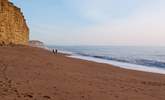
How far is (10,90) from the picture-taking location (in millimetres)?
7516

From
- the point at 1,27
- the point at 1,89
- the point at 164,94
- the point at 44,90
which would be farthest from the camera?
the point at 1,27

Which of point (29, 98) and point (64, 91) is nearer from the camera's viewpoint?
point (29, 98)

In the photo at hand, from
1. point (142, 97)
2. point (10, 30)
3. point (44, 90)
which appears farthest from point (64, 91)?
point (10, 30)

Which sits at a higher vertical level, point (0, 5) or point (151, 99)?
point (0, 5)

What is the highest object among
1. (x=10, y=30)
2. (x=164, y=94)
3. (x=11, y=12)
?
(x=11, y=12)

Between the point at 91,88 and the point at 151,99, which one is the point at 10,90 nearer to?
the point at 91,88

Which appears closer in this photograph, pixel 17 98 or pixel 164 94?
pixel 17 98

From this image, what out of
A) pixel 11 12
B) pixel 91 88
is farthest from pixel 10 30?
pixel 91 88

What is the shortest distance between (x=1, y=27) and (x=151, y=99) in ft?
85.2

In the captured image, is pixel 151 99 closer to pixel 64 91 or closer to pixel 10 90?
pixel 64 91

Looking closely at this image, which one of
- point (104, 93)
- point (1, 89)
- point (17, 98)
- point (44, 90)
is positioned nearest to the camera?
point (17, 98)

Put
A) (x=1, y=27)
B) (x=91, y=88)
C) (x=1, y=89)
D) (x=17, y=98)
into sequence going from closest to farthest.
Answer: (x=17, y=98) < (x=1, y=89) < (x=91, y=88) < (x=1, y=27)

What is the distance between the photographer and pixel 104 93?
349 inches

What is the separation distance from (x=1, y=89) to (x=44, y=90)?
1368 millimetres
